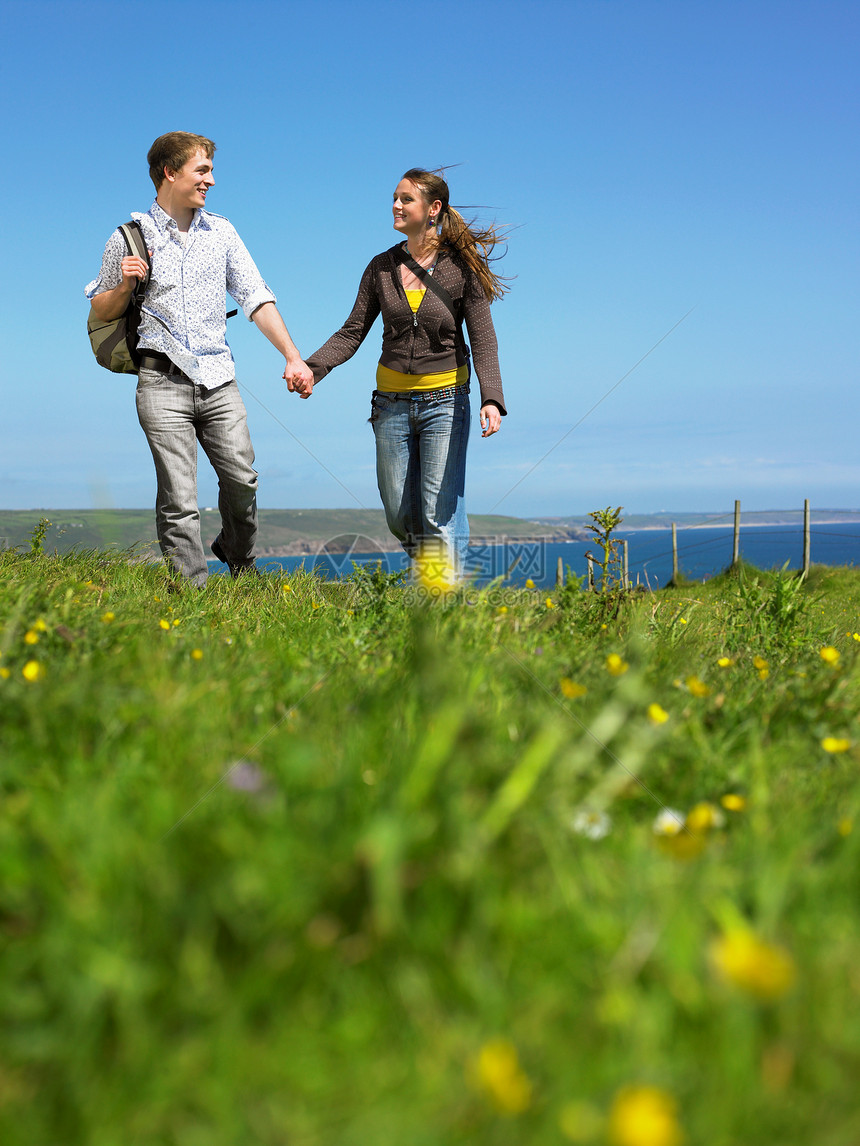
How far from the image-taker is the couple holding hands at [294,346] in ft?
17.0

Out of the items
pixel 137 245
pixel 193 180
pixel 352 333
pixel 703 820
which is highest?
pixel 193 180

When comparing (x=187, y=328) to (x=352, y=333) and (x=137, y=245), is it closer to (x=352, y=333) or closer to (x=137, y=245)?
(x=137, y=245)

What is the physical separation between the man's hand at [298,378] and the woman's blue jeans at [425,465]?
1.63ft

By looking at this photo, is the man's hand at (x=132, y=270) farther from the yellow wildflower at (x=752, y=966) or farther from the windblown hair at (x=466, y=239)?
the yellow wildflower at (x=752, y=966)

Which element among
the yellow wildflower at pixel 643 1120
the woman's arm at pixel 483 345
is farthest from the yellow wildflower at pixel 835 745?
the woman's arm at pixel 483 345

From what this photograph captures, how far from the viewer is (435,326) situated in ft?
17.1

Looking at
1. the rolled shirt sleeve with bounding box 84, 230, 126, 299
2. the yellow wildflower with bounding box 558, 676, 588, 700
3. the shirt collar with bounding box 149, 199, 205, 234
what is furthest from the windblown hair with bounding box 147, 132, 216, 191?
the yellow wildflower with bounding box 558, 676, 588, 700

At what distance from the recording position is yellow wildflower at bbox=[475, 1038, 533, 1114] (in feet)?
3.09

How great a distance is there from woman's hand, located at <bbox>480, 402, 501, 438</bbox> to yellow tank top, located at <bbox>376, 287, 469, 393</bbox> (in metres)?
0.30

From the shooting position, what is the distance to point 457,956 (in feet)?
3.70

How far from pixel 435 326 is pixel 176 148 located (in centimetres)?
204

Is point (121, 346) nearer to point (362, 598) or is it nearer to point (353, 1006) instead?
point (362, 598)

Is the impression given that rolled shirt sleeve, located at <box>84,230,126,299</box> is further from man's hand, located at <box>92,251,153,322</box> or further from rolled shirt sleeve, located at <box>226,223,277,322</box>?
rolled shirt sleeve, located at <box>226,223,277,322</box>

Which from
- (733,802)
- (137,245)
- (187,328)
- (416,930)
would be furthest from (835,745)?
(137,245)
